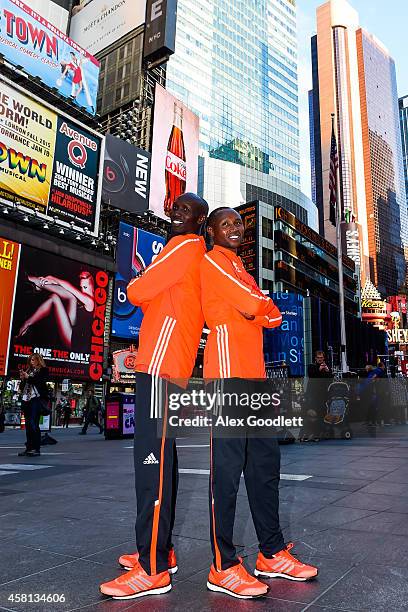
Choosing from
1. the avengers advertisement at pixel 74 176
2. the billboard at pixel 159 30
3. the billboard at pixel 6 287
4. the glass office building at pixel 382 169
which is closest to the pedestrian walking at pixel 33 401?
the billboard at pixel 6 287

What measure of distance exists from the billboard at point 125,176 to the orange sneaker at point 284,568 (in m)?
34.2

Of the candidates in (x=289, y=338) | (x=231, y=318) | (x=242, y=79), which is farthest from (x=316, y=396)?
(x=242, y=79)

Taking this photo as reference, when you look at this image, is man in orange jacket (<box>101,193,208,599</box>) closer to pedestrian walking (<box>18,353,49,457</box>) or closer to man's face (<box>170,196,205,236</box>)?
man's face (<box>170,196,205,236</box>)

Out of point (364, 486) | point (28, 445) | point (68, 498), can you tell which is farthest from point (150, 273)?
point (28, 445)

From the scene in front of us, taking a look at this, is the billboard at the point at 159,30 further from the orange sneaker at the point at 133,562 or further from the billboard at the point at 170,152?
the orange sneaker at the point at 133,562

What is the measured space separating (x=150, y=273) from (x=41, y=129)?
28067 millimetres

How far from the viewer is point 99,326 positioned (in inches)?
1211

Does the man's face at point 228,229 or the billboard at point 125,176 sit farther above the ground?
the billboard at point 125,176

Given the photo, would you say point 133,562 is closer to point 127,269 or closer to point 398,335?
point 127,269

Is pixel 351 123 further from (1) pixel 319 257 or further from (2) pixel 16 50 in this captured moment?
(2) pixel 16 50

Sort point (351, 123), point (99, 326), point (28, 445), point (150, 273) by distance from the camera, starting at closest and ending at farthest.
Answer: point (150, 273) < point (28, 445) < point (99, 326) < point (351, 123)

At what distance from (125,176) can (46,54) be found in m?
9.34

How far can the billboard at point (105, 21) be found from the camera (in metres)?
43.9

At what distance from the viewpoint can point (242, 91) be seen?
302 ft
